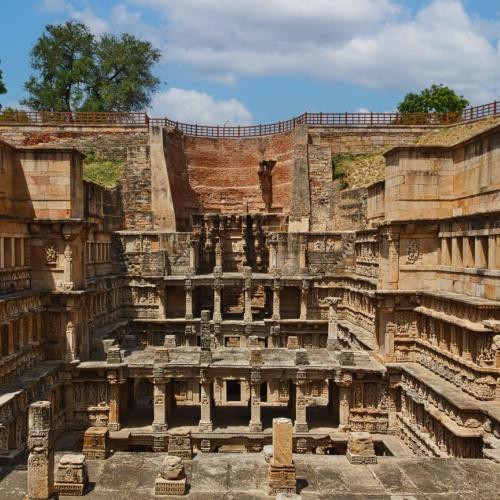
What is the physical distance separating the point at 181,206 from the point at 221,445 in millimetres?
20987

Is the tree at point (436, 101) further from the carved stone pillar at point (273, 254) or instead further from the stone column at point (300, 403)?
the stone column at point (300, 403)

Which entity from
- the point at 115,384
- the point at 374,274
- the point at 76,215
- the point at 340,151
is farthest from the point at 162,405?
the point at 340,151

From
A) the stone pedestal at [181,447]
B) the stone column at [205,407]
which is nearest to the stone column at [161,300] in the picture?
the stone column at [205,407]

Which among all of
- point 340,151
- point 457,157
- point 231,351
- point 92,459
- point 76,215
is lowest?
point 92,459

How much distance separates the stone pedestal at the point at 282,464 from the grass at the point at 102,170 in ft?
81.0

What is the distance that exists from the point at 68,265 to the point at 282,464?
11.1m

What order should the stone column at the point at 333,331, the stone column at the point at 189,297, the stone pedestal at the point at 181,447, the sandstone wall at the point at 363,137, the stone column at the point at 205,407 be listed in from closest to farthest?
the stone pedestal at the point at 181,447, the stone column at the point at 205,407, the stone column at the point at 333,331, the stone column at the point at 189,297, the sandstone wall at the point at 363,137

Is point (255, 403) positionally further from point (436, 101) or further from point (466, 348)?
point (436, 101)

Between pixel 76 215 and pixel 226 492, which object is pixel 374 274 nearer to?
pixel 76 215

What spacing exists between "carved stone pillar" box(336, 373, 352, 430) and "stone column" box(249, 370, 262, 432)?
2864 mm

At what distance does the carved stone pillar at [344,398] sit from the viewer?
2064cm

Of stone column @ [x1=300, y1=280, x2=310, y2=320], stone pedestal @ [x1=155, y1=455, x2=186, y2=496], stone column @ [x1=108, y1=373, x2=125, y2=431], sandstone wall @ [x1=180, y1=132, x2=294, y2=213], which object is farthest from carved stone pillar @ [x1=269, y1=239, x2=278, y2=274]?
stone pedestal @ [x1=155, y1=455, x2=186, y2=496]

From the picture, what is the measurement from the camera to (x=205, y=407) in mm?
20781

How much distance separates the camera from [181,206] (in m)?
39.0
